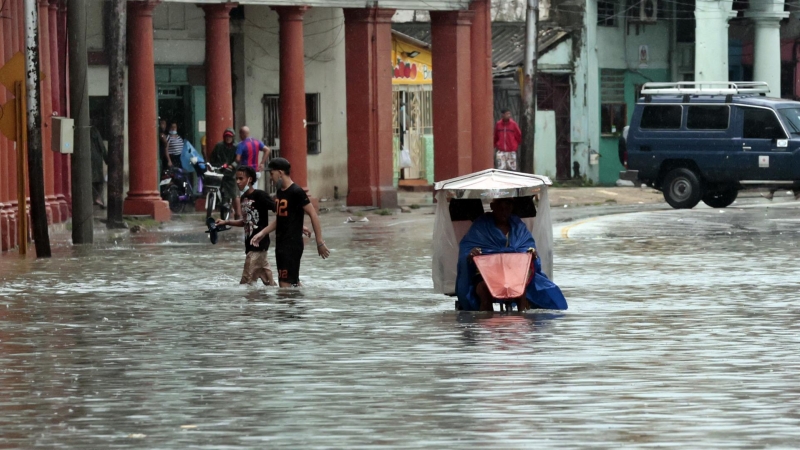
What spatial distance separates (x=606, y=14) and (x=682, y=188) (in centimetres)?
1384

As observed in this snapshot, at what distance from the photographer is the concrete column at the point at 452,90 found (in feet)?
125

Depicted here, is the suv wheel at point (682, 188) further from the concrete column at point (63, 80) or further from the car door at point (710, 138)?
the concrete column at point (63, 80)

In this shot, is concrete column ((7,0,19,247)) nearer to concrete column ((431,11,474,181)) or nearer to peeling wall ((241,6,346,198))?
peeling wall ((241,6,346,198))

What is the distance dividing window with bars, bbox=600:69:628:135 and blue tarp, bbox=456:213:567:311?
106 feet

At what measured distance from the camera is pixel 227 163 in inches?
1258

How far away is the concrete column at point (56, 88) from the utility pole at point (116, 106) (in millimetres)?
1137

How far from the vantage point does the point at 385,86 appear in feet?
121

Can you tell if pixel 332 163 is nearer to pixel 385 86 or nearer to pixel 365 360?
pixel 385 86

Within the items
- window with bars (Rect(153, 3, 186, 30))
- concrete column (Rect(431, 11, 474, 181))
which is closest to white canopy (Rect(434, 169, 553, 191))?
window with bars (Rect(153, 3, 186, 30))

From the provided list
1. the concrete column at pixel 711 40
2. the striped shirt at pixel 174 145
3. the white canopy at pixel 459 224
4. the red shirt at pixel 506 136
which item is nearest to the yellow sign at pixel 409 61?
the red shirt at pixel 506 136

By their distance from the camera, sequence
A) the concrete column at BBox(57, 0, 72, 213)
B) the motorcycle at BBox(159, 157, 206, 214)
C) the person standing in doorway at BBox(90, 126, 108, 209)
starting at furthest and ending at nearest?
the motorcycle at BBox(159, 157, 206, 214) < the person standing in doorway at BBox(90, 126, 108, 209) < the concrete column at BBox(57, 0, 72, 213)

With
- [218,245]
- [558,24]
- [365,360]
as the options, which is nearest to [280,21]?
[218,245]

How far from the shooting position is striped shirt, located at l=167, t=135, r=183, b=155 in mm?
36438

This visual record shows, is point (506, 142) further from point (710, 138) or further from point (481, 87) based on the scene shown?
point (710, 138)
